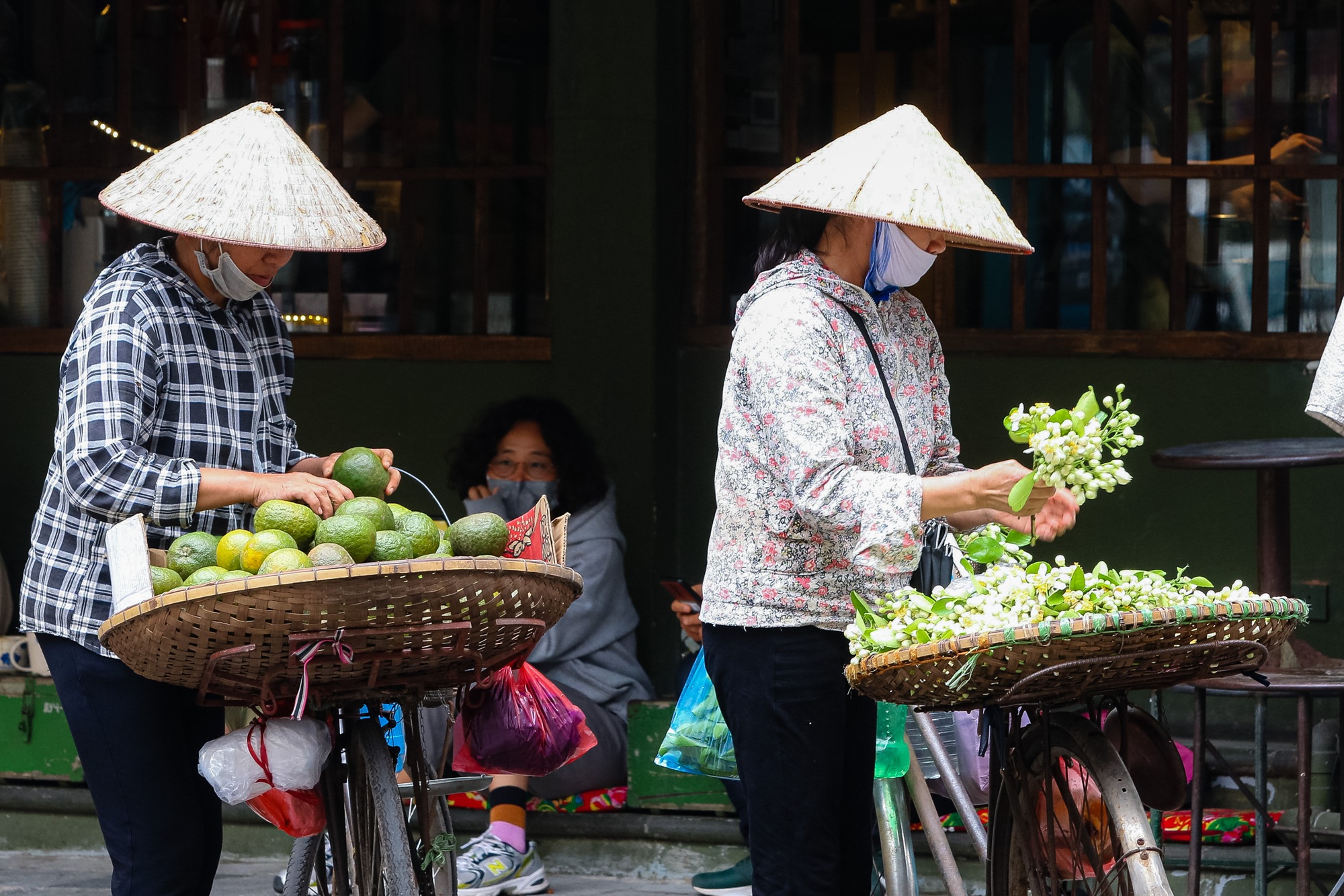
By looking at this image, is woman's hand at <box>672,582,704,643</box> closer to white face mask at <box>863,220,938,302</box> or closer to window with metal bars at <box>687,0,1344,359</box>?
window with metal bars at <box>687,0,1344,359</box>

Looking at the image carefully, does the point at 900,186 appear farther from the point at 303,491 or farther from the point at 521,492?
the point at 521,492

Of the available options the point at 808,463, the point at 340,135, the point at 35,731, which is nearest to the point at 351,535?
the point at 808,463

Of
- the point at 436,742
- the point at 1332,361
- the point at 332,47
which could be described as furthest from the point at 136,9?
the point at 1332,361

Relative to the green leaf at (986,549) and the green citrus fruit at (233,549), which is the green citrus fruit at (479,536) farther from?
the green leaf at (986,549)

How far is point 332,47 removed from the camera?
16.3 ft

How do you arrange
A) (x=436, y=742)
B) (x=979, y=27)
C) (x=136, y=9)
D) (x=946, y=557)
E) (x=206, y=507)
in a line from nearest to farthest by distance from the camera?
(x=206, y=507) < (x=946, y=557) < (x=436, y=742) < (x=979, y=27) < (x=136, y=9)

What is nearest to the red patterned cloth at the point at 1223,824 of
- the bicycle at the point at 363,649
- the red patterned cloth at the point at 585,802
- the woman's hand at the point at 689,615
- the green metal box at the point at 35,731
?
the woman's hand at the point at 689,615

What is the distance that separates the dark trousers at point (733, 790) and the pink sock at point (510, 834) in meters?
0.57

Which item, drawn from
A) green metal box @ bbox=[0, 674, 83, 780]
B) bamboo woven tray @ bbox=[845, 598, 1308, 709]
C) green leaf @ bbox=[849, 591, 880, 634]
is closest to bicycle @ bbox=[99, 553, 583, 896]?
green leaf @ bbox=[849, 591, 880, 634]

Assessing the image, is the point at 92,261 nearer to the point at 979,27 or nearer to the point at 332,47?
the point at 332,47

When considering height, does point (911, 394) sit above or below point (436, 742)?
above

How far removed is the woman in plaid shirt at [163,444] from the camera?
2463 mm

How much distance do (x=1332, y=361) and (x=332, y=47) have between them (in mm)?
3460

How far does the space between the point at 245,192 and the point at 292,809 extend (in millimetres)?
1042
